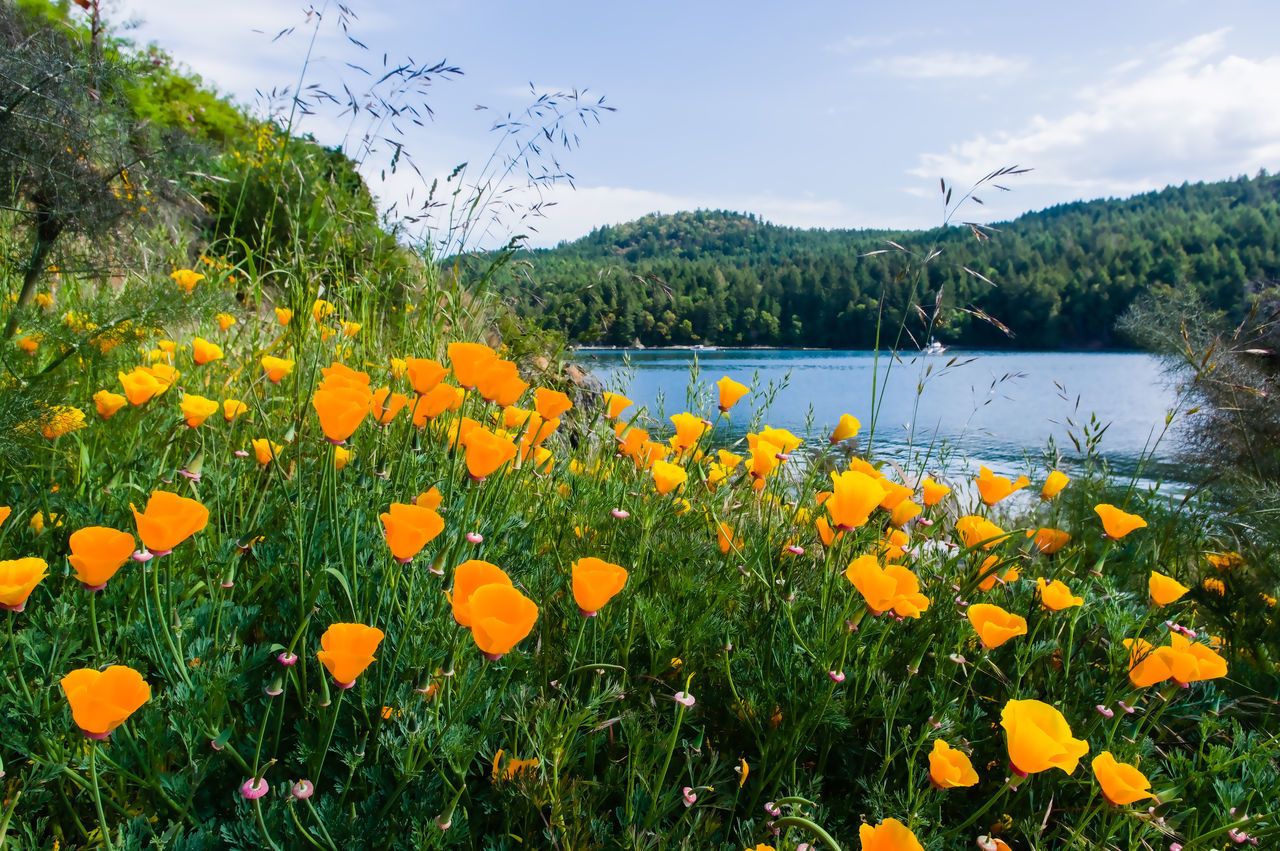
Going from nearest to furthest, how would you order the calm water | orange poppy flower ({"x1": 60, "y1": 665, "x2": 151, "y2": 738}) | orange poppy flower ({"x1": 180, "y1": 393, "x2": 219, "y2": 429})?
orange poppy flower ({"x1": 60, "y1": 665, "x2": 151, "y2": 738}) < orange poppy flower ({"x1": 180, "y1": 393, "x2": 219, "y2": 429}) < the calm water

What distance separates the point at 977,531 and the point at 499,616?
1172 millimetres

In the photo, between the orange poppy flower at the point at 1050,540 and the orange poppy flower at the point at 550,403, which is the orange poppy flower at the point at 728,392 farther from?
the orange poppy flower at the point at 1050,540

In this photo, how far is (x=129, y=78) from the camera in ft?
8.30

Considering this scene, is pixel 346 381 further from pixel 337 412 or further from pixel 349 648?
pixel 349 648

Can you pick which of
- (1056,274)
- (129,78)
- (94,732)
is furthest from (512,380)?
(1056,274)

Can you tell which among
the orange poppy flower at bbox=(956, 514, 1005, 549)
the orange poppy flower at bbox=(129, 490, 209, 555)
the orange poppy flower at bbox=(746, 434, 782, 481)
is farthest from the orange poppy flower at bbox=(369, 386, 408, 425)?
the orange poppy flower at bbox=(956, 514, 1005, 549)

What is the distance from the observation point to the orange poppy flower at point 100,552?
815 millimetres

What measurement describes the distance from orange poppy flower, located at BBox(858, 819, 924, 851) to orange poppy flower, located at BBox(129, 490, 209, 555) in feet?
2.88

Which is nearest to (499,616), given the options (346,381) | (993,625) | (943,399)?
(346,381)

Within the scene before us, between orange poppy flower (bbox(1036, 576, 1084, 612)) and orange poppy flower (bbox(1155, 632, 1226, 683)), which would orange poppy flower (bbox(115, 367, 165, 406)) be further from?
orange poppy flower (bbox(1155, 632, 1226, 683))

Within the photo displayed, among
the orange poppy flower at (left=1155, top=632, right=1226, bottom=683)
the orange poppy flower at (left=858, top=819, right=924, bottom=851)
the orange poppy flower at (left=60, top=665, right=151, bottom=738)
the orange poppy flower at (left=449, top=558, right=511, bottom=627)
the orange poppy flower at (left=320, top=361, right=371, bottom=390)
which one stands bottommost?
the orange poppy flower at (left=858, top=819, right=924, bottom=851)

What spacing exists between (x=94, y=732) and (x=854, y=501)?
1149 mm

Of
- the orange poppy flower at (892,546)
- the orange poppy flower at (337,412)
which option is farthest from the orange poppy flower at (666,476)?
the orange poppy flower at (337,412)

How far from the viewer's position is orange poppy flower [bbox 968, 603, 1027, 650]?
109 cm
